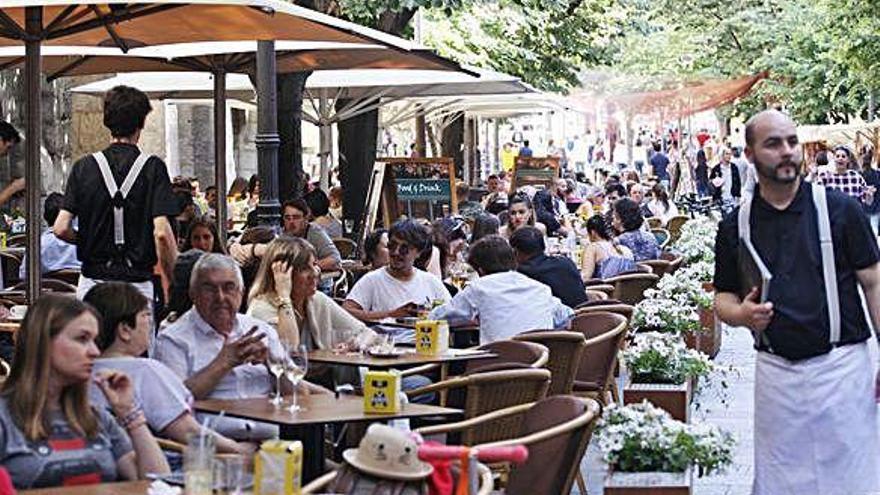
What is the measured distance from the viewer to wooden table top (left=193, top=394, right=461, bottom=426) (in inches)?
293

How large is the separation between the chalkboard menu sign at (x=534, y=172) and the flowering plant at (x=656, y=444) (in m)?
24.5

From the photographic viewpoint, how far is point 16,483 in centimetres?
595

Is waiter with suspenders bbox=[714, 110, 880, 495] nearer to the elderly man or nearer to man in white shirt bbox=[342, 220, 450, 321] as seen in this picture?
the elderly man

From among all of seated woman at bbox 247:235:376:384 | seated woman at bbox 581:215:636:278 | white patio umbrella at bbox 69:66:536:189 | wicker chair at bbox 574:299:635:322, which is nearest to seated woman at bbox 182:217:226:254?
wicker chair at bbox 574:299:635:322

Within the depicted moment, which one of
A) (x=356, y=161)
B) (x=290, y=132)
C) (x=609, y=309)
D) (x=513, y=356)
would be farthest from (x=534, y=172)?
(x=513, y=356)

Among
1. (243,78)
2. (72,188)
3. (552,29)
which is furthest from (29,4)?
(552,29)

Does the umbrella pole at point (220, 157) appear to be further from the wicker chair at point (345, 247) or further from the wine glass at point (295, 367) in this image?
the wine glass at point (295, 367)

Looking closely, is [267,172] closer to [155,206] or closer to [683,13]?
[155,206]

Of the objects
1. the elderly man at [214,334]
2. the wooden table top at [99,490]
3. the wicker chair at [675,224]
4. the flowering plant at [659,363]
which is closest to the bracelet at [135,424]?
the wooden table top at [99,490]

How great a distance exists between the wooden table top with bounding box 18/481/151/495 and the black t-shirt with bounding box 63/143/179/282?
398 centimetres

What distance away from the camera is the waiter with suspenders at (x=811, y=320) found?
702 cm

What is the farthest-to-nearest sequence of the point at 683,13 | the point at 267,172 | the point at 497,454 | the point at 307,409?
the point at 683,13
the point at 267,172
the point at 307,409
the point at 497,454

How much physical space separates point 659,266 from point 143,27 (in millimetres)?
6905

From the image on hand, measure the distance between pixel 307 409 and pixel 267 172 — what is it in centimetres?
660
